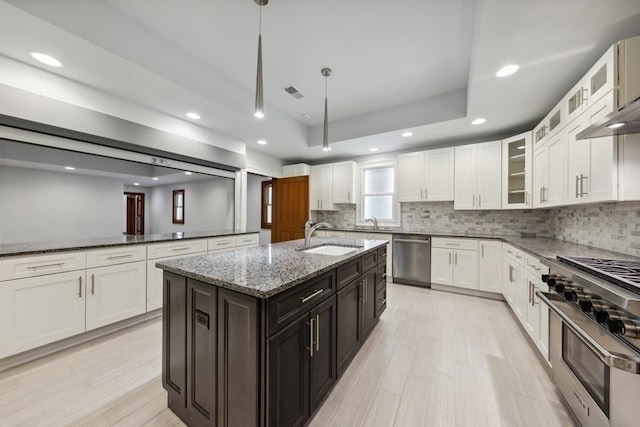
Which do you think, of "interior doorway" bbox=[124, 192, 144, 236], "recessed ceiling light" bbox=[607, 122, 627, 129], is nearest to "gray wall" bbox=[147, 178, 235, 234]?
"interior doorway" bbox=[124, 192, 144, 236]

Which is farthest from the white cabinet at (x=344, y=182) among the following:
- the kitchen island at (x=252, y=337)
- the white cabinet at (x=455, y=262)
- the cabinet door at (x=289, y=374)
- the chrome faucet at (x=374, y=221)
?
the cabinet door at (x=289, y=374)

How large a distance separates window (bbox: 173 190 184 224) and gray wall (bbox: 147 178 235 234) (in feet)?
0.21

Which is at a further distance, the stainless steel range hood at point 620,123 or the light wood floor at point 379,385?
the light wood floor at point 379,385

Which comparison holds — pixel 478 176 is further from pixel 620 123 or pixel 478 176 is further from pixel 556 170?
pixel 620 123

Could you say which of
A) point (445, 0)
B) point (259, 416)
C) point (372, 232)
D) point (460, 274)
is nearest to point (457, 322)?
point (460, 274)

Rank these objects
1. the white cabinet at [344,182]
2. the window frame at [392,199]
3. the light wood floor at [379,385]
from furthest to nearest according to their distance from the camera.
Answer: the white cabinet at [344,182] → the window frame at [392,199] → the light wood floor at [379,385]

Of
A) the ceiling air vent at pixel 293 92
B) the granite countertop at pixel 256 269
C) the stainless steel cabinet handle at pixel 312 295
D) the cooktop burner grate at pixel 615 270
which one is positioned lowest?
the stainless steel cabinet handle at pixel 312 295

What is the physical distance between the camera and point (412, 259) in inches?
155

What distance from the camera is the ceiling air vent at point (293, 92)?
2.90 m

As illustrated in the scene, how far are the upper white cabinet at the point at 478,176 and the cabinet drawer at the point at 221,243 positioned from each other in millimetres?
3606

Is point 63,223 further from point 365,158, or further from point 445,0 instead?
point 365,158

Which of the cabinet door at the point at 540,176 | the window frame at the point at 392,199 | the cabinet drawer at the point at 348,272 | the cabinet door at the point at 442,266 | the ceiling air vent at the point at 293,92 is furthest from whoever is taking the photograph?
the window frame at the point at 392,199

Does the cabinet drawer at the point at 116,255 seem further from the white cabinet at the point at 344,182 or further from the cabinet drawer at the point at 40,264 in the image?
the white cabinet at the point at 344,182

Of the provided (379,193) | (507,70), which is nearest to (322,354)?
(507,70)
